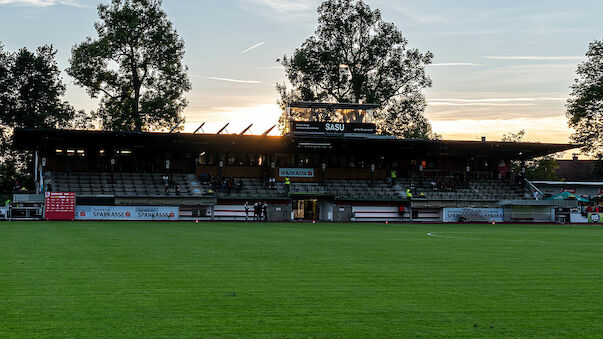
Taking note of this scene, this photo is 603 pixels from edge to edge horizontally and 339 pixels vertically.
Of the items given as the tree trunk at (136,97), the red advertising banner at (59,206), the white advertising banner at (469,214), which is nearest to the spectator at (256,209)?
the red advertising banner at (59,206)

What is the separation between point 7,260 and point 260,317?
31.4 feet

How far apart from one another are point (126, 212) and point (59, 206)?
5.02 meters

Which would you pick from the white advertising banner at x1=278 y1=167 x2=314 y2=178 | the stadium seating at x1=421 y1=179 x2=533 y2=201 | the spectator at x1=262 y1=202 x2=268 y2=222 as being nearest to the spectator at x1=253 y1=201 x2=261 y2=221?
the spectator at x1=262 y1=202 x2=268 y2=222

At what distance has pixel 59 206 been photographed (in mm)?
45219

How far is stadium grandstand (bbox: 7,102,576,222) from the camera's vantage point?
53125 mm

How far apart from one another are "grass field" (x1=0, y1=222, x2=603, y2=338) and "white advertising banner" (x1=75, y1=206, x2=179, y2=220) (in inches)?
1146

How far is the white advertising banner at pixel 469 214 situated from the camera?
181 feet

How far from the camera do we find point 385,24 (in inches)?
2721

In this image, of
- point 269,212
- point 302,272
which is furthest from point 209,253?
point 269,212

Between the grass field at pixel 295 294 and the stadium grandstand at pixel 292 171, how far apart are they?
35.1 meters

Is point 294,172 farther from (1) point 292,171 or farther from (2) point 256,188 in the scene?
(2) point 256,188

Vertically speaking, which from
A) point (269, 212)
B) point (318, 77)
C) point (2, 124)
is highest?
point (318, 77)

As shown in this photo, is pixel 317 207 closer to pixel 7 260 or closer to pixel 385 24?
pixel 385 24

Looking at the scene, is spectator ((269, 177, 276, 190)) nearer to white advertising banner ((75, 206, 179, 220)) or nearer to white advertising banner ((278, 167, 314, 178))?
white advertising banner ((278, 167, 314, 178))
